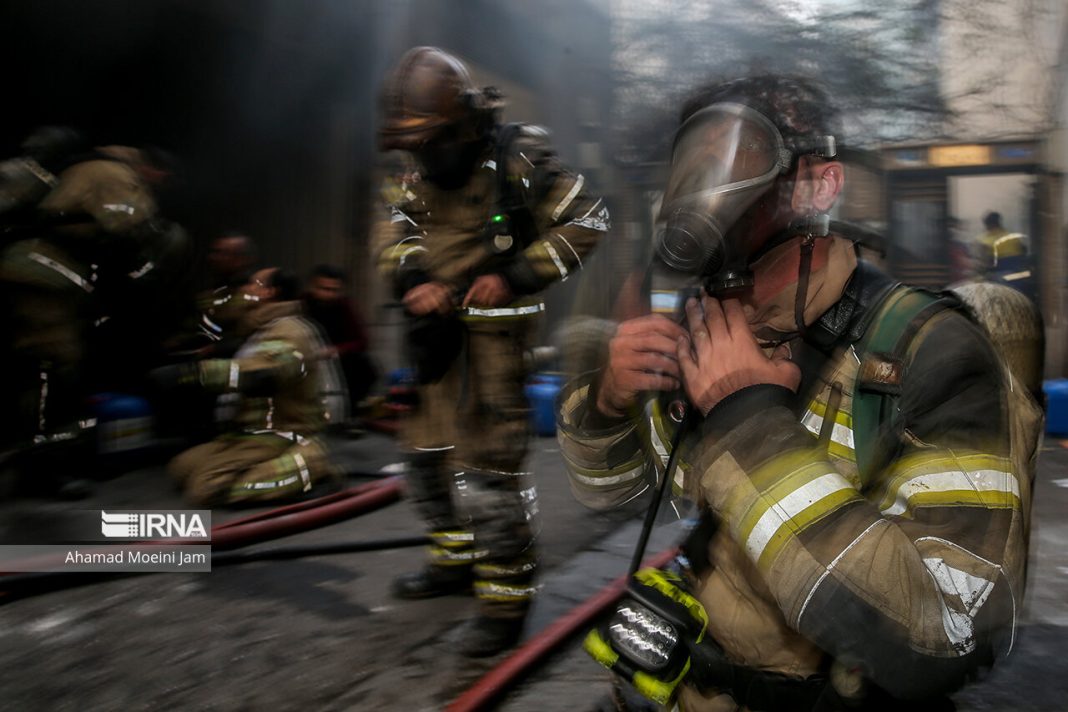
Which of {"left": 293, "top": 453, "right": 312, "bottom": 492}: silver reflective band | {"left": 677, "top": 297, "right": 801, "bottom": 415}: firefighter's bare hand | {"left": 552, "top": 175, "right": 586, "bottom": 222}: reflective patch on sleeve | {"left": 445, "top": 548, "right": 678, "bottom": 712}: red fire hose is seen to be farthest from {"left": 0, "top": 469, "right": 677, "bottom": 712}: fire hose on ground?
{"left": 677, "top": 297, "right": 801, "bottom": 415}: firefighter's bare hand

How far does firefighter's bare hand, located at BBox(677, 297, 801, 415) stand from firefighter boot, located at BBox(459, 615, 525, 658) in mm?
2084

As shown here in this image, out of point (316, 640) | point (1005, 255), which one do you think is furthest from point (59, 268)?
point (1005, 255)

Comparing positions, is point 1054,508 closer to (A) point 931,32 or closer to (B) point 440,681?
(B) point 440,681

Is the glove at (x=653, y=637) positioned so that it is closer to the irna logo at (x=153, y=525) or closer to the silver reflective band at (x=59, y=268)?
the irna logo at (x=153, y=525)

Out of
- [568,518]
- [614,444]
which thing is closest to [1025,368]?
[614,444]

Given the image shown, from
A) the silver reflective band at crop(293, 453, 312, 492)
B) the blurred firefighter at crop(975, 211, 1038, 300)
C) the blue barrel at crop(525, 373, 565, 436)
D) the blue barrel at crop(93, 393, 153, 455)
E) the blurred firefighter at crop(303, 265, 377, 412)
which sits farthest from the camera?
the blurred firefighter at crop(975, 211, 1038, 300)

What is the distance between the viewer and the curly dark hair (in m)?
1.35

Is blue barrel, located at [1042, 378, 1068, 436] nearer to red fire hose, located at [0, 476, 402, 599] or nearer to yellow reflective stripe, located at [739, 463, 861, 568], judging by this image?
red fire hose, located at [0, 476, 402, 599]

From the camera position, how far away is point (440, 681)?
2969mm

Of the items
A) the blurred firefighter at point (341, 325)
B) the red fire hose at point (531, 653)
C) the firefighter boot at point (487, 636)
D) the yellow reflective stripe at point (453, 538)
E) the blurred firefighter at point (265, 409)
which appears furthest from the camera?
the blurred firefighter at point (341, 325)

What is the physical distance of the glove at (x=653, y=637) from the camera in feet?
4.50

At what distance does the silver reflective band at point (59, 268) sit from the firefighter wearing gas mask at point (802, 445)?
15.6ft

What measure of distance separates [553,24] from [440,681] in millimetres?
12471

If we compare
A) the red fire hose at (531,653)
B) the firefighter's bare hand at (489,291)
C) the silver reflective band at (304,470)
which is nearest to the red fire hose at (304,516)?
the silver reflective band at (304,470)
